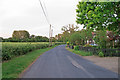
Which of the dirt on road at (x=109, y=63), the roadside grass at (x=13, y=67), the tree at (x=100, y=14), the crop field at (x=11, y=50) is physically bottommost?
the dirt on road at (x=109, y=63)

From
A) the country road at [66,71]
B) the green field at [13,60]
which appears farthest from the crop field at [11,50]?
the country road at [66,71]

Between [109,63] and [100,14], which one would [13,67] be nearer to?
[100,14]

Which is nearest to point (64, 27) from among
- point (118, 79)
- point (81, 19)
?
point (81, 19)

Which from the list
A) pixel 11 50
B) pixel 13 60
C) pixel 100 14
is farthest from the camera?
pixel 11 50

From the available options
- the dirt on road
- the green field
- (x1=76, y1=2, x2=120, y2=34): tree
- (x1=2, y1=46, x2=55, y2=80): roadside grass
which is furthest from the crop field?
the dirt on road

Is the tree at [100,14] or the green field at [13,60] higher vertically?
the tree at [100,14]

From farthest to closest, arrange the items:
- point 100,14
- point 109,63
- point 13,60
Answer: point 13,60
point 109,63
point 100,14

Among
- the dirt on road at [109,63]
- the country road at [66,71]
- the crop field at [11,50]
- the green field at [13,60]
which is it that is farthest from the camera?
the crop field at [11,50]

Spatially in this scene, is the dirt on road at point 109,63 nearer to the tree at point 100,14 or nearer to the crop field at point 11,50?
the tree at point 100,14

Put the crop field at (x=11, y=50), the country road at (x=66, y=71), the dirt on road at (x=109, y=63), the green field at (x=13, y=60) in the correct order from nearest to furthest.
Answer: the country road at (x=66, y=71) < the green field at (x=13, y=60) < the dirt on road at (x=109, y=63) < the crop field at (x=11, y=50)

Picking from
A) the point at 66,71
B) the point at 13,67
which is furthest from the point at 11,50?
the point at 66,71

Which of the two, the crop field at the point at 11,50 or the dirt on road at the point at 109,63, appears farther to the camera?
the crop field at the point at 11,50

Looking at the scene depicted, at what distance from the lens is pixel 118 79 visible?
22.7ft

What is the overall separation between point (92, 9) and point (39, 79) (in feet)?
27.0
